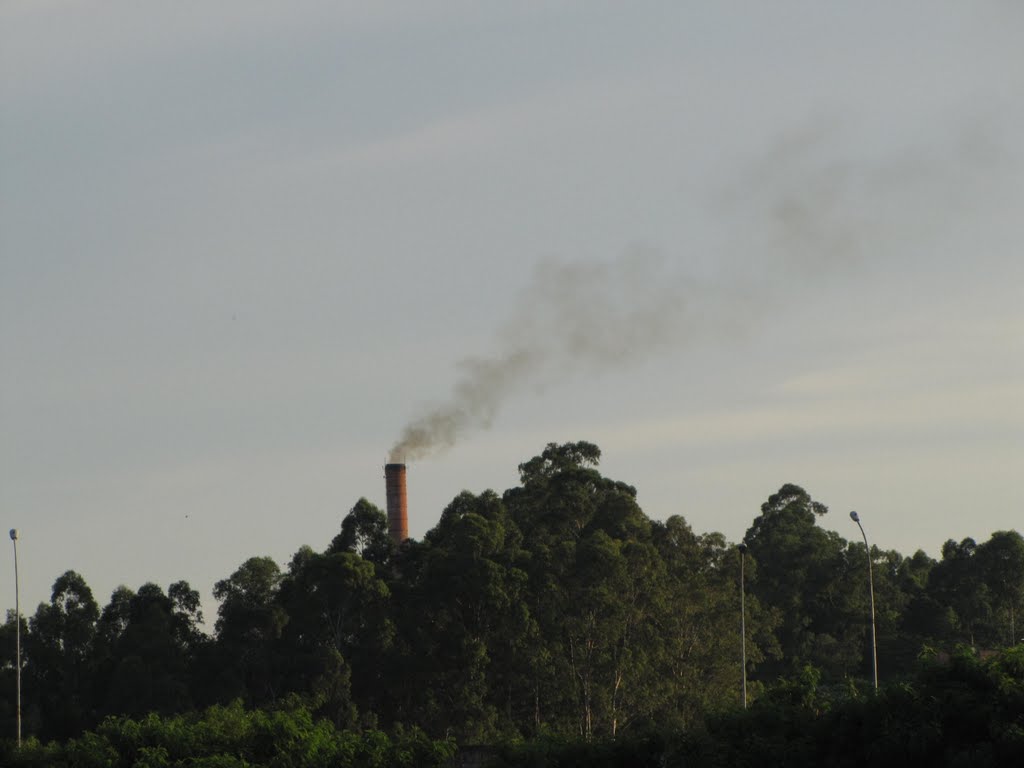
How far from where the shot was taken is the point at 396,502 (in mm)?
89188

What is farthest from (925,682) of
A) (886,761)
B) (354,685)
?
(354,685)

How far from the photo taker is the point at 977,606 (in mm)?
105875

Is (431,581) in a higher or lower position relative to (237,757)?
higher

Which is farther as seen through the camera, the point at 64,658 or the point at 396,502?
the point at 396,502

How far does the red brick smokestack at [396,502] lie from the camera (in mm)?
87500

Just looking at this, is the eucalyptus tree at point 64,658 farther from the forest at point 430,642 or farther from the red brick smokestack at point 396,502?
the red brick smokestack at point 396,502

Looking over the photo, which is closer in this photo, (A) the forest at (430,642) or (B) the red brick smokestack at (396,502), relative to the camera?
(A) the forest at (430,642)

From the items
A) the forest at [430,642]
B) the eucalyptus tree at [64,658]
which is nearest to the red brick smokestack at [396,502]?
the forest at [430,642]

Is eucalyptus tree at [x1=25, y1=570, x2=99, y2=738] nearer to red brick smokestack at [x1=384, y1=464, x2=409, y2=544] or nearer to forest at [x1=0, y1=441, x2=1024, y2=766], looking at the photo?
forest at [x1=0, y1=441, x2=1024, y2=766]

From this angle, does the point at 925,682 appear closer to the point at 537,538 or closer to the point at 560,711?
the point at 560,711

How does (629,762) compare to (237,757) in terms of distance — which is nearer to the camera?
(629,762)

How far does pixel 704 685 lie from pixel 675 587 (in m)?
5.04

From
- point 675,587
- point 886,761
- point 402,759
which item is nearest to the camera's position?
point 886,761

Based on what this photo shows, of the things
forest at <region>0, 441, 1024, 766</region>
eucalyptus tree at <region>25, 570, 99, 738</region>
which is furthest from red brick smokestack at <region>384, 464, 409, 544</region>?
eucalyptus tree at <region>25, 570, 99, 738</region>
